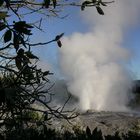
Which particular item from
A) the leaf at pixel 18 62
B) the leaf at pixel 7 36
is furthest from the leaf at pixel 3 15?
the leaf at pixel 18 62

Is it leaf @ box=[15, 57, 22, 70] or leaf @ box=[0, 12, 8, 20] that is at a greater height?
leaf @ box=[0, 12, 8, 20]

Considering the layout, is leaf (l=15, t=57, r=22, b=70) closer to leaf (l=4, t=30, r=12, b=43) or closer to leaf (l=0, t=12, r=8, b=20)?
leaf (l=4, t=30, r=12, b=43)

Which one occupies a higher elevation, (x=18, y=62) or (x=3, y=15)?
(x=3, y=15)

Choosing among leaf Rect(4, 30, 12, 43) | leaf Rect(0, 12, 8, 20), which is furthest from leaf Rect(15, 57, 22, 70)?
leaf Rect(0, 12, 8, 20)

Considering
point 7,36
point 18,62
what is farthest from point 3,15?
point 18,62

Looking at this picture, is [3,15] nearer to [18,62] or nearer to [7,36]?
[7,36]

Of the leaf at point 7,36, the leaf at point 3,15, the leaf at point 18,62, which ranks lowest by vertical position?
the leaf at point 18,62

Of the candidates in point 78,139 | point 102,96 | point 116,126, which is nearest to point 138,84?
point 102,96

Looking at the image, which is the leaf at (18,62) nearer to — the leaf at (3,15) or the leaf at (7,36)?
the leaf at (7,36)

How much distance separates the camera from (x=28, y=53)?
7.91ft

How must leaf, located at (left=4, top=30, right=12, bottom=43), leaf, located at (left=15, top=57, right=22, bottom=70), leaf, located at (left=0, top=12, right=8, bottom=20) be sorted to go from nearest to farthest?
leaf, located at (left=0, top=12, right=8, bottom=20) → leaf, located at (left=4, top=30, right=12, bottom=43) → leaf, located at (left=15, top=57, right=22, bottom=70)

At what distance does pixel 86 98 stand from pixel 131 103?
10.7ft

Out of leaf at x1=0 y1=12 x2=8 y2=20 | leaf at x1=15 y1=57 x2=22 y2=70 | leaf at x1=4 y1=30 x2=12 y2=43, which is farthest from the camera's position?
leaf at x1=15 y1=57 x2=22 y2=70

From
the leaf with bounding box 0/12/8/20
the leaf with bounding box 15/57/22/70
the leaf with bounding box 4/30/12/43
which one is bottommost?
the leaf with bounding box 15/57/22/70
